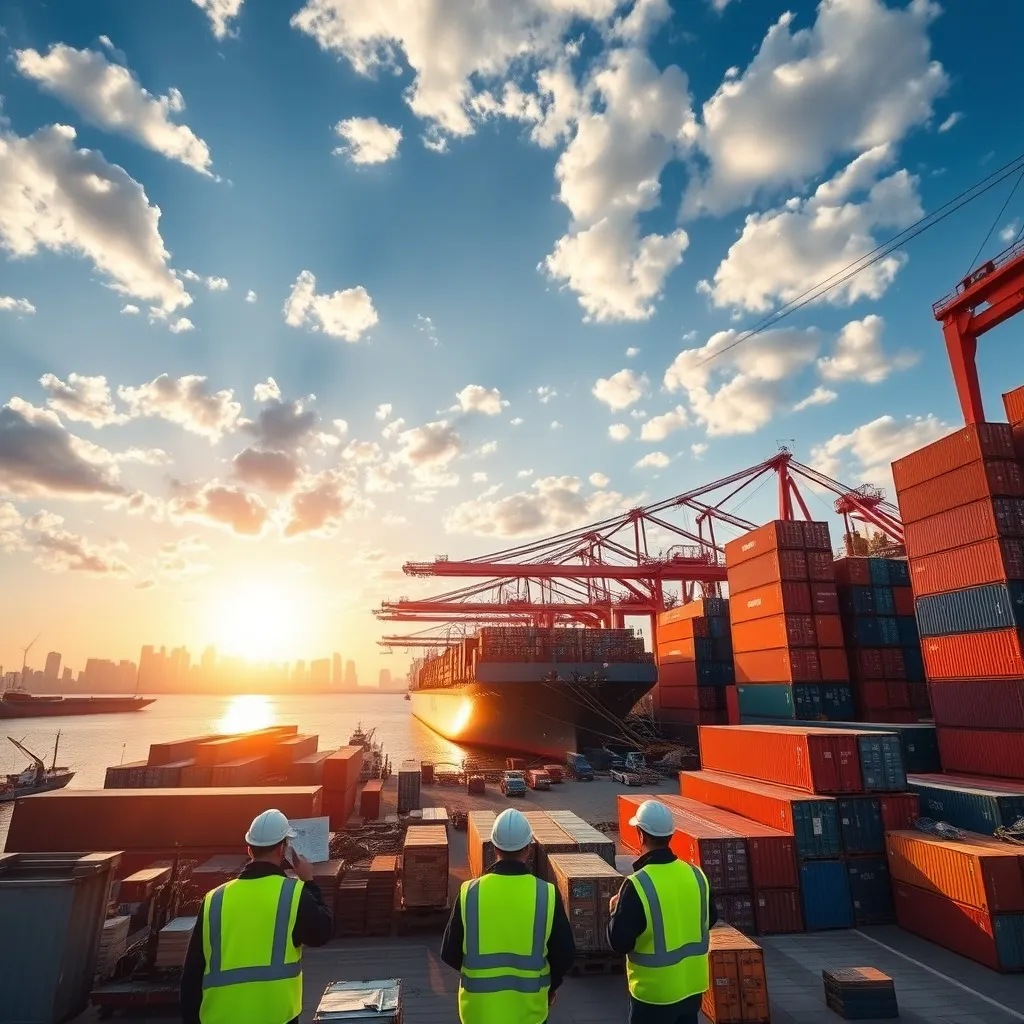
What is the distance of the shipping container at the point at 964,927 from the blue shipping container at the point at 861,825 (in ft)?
2.99

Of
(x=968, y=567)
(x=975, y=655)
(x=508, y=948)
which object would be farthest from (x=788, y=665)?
(x=508, y=948)

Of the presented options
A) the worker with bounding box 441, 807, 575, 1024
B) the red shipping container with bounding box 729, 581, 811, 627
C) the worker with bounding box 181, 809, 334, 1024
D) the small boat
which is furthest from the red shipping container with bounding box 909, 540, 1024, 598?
the small boat

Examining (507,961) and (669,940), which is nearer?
(507,961)

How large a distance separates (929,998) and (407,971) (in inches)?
348

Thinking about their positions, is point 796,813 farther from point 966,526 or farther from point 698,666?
point 698,666

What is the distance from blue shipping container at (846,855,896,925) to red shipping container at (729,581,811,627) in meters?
15.3

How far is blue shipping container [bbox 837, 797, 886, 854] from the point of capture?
13266 mm

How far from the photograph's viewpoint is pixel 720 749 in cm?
1902

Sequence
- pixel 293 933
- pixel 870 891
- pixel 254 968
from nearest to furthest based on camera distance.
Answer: pixel 254 968
pixel 293 933
pixel 870 891

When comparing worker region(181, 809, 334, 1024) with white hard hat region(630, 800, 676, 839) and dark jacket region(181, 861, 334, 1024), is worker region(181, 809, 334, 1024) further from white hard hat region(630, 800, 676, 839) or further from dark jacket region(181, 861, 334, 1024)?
white hard hat region(630, 800, 676, 839)

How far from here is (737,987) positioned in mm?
8898

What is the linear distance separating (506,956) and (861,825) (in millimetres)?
12638

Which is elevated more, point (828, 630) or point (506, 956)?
point (828, 630)

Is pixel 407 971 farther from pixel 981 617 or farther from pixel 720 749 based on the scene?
pixel 981 617
